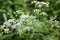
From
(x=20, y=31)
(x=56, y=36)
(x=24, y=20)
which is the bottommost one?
(x=56, y=36)

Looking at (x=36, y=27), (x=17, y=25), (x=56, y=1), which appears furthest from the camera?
(x=56, y=1)

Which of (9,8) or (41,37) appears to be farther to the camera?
(9,8)

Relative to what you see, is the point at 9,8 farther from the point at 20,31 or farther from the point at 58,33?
the point at 58,33

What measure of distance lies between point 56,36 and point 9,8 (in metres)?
0.74

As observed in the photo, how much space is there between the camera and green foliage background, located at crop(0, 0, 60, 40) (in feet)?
6.64

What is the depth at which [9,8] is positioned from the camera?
2.33 meters

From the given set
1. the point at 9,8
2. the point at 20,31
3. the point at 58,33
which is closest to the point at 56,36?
the point at 58,33

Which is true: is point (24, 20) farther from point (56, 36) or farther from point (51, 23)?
point (56, 36)

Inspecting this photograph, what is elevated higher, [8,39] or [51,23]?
[51,23]

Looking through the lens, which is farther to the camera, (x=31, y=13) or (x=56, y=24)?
(x=31, y=13)

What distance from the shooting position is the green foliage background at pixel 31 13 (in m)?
2.03

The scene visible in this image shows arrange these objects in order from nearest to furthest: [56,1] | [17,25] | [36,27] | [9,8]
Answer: [17,25], [36,27], [9,8], [56,1]

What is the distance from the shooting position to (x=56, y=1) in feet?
8.32

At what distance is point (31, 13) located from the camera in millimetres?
2291
